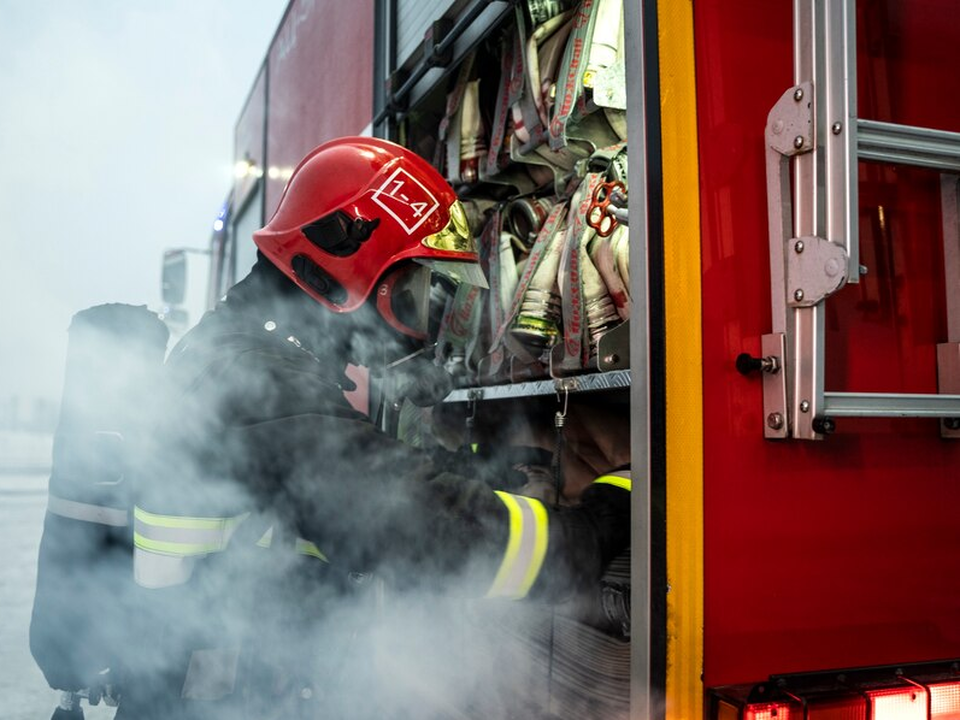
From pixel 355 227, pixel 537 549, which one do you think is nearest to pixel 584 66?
pixel 355 227

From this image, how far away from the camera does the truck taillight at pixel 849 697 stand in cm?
117

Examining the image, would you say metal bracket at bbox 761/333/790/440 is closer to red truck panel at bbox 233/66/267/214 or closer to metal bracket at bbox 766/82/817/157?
metal bracket at bbox 766/82/817/157

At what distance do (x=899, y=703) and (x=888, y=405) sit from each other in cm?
46

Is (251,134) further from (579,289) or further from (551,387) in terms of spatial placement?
(551,387)

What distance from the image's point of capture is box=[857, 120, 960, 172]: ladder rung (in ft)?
3.95

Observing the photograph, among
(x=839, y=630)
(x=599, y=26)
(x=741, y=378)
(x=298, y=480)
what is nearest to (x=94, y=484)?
(x=298, y=480)

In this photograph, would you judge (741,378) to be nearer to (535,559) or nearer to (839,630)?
(839,630)

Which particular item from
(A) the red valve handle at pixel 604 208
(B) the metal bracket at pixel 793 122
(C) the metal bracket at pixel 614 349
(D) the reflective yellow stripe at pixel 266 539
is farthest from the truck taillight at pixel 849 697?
(D) the reflective yellow stripe at pixel 266 539

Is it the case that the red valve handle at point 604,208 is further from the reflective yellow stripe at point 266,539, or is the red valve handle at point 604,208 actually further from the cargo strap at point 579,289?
the reflective yellow stripe at point 266,539

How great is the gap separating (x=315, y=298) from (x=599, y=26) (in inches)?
46.7

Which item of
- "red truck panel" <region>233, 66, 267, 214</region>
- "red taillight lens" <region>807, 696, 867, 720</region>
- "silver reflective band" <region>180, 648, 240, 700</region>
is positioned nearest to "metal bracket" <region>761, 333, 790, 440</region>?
"red taillight lens" <region>807, 696, 867, 720</region>

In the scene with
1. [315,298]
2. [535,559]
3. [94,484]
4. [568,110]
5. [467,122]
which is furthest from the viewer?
[467,122]

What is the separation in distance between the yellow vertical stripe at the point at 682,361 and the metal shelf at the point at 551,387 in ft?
1.79

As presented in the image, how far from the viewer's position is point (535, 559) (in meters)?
1.52
